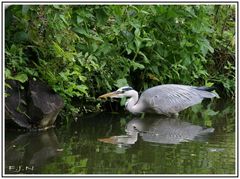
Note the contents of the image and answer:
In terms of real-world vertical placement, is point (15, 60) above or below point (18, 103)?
above

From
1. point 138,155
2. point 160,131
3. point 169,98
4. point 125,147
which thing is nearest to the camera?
point 138,155

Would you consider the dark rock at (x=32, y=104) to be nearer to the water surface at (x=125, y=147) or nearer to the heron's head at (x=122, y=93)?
the water surface at (x=125, y=147)

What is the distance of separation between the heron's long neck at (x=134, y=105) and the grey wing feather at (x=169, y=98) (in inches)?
5.3

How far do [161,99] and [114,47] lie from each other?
105 centimetres

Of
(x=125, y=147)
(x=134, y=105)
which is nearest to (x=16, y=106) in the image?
(x=125, y=147)

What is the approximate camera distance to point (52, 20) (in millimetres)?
6512

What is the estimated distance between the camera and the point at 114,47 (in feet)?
26.6

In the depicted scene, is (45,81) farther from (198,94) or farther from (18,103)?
(198,94)

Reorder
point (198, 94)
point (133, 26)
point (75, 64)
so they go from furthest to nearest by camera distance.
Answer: point (198, 94), point (133, 26), point (75, 64)

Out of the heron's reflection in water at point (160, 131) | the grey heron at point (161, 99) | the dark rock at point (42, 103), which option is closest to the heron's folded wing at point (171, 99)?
the grey heron at point (161, 99)

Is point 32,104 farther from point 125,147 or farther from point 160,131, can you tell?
point 160,131

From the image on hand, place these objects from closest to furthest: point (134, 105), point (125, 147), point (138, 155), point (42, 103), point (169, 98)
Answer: point (138, 155), point (125, 147), point (42, 103), point (169, 98), point (134, 105)

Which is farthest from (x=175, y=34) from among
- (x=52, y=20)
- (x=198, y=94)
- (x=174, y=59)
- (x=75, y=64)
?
(x=52, y=20)

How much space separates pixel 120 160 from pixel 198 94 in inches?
137
